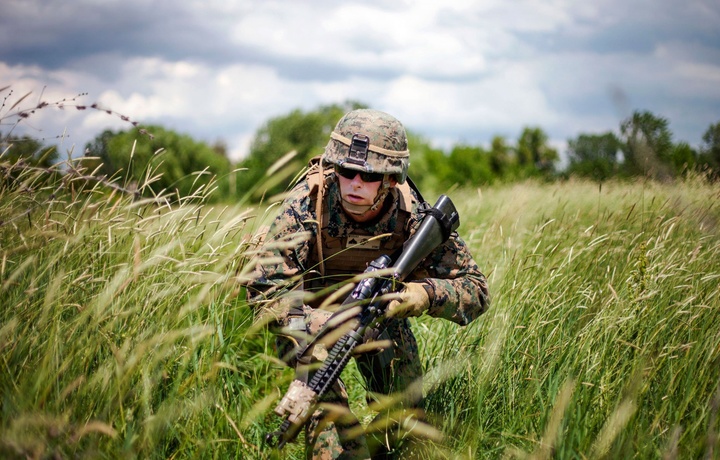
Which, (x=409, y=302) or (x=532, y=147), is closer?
(x=409, y=302)

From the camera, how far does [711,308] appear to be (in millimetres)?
2986

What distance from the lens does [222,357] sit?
243 cm

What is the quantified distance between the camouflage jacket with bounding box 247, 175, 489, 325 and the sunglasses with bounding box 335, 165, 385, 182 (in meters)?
0.10

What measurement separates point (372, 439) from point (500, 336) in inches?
33.7

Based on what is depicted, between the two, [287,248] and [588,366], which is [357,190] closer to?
[287,248]

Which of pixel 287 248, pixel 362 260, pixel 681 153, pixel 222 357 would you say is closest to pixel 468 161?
pixel 681 153

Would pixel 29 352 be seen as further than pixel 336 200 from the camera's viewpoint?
No

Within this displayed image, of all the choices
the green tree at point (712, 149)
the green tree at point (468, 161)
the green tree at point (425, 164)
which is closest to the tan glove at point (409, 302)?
the green tree at point (712, 149)

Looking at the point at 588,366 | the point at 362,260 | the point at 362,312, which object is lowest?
the point at 588,366

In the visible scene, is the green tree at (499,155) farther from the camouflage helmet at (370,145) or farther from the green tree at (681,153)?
the camouflage helmet at (370,145)

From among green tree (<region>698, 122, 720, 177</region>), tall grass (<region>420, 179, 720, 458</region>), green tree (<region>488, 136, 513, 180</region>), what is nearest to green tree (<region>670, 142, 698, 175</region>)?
green tree (<region>698, 122, 720, 177</region>)

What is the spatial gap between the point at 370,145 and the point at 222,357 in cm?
130

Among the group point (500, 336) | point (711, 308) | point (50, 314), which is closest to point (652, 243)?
point (711, 308)

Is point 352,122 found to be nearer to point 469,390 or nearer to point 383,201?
point 383,201
